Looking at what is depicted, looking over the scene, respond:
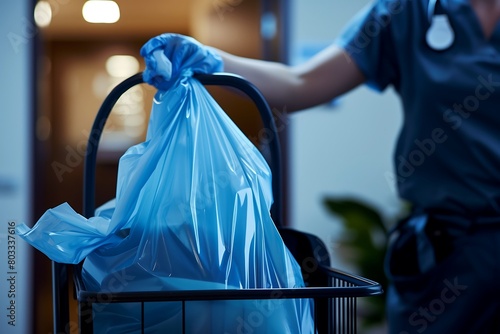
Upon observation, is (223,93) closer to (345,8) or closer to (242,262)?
(345,8)

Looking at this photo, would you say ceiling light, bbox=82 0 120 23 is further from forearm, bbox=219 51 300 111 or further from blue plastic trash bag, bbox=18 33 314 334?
blue plastic trash bag, bbox=18 33 314 334

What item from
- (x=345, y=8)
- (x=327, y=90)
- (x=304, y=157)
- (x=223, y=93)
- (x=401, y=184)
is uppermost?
(x=345, y=8)

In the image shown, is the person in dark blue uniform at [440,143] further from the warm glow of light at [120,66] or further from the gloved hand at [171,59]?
the warm glow of light at [120,66]

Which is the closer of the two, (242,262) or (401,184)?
(242,262)

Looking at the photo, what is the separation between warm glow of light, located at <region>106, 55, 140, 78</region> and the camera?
4449mm

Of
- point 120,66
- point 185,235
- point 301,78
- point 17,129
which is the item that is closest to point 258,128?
point 17,129

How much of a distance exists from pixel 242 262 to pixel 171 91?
7.4 inches

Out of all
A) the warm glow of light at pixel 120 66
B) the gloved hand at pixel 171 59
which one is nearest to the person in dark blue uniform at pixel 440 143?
the gloved hand at pixel 171 59

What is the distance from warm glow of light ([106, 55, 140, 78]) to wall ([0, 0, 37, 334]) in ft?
6.70

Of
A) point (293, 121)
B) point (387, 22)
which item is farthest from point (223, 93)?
point (387, 22)

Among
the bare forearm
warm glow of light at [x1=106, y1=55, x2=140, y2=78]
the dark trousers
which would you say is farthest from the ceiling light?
the dark trousers

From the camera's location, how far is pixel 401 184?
89 centimetres

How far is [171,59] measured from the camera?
0.67 meters

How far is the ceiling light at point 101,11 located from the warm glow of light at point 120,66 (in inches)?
16.0
